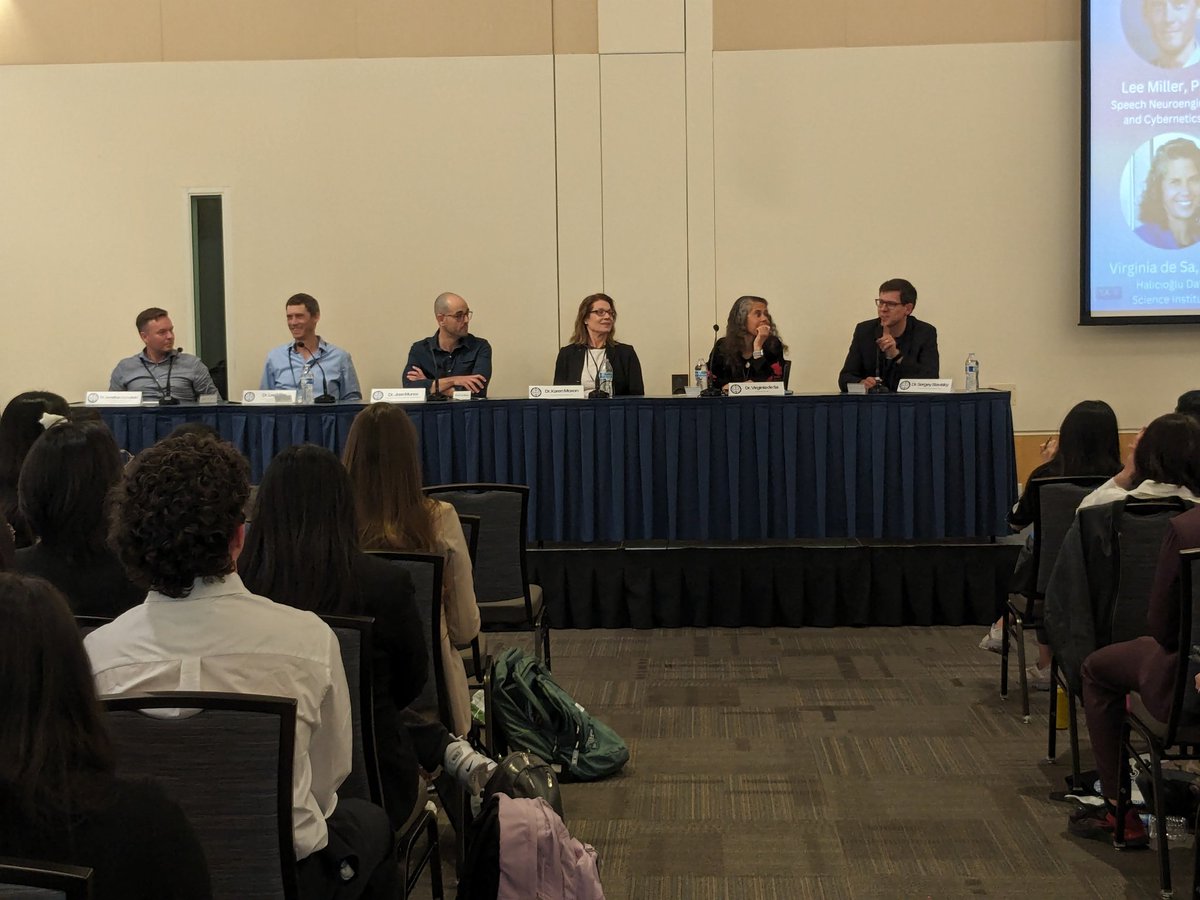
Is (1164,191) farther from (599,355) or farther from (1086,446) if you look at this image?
(1086,446)

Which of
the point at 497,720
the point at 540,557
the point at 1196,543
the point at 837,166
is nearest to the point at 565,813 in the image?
the point at 497,720

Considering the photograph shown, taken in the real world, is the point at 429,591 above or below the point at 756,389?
below

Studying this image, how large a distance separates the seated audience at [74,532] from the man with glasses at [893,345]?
4101mm

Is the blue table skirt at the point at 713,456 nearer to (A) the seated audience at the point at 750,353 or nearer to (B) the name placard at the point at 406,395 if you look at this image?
(B) the name placard at the point at 406,395

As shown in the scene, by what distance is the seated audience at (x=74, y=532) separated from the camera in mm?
2572

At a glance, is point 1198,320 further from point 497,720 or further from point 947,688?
point 497,720

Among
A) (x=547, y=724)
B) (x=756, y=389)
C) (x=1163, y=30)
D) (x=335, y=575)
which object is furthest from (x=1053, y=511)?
(x=1163, y=30)

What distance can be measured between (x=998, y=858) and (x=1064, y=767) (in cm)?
75

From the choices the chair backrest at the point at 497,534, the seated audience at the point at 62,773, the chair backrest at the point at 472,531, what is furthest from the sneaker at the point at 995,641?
the seated audience at the point at 62,773

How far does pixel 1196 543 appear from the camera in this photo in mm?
2656

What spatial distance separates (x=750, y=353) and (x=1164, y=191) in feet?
8.45

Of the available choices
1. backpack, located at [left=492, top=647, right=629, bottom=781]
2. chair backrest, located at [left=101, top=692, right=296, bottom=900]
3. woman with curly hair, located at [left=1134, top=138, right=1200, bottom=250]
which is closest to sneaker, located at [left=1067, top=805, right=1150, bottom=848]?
backpack, located at [left=492, top=647, right=629, bottom=781]

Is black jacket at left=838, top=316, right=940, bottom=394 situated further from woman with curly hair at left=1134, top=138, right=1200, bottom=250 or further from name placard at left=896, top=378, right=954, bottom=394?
woman with curly hair at left=1134, top=138, right=1200, bottom=250

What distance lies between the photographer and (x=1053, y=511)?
3.81m
